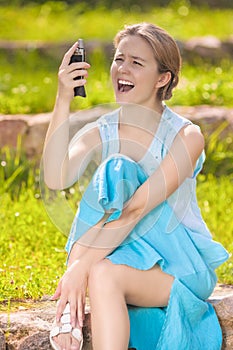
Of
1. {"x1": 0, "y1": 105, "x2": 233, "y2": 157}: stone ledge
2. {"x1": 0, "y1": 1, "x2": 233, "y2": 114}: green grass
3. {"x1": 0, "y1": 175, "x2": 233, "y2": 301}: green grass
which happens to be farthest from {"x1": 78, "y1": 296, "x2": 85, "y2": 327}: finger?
{"x1": 0, "y1": 1, "x2": 233, "y2": 114}: green grass

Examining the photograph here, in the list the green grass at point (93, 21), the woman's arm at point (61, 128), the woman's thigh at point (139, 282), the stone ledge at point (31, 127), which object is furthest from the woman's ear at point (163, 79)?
the green grass at point (93, 21)

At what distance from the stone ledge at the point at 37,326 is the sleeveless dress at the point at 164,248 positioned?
0.16 ft

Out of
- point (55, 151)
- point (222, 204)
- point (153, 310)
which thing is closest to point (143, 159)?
point (55, 151)

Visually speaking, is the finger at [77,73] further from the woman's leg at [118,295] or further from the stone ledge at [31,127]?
the stone ledge at [31,127]

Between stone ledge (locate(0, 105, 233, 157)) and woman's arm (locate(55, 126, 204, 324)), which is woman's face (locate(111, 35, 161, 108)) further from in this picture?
stone ledge (locate(0, 105, 233, 157))

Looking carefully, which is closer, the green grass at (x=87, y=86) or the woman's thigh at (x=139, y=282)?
the woman's thigh at (x=139, y=282)

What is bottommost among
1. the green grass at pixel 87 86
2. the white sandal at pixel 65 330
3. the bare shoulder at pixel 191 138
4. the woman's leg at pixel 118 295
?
the green grass at pixel 87 86

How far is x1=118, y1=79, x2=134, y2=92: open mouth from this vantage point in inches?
119

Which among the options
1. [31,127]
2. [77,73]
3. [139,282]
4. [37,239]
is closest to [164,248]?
[139,282]

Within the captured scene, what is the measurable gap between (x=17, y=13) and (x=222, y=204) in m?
4.05

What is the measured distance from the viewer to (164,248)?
295cm

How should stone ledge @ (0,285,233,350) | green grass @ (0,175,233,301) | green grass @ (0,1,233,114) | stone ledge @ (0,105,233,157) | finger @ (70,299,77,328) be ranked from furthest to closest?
green grass @ (0,1,233,114)
stone ledge @ (0,105,233,157)
green grass @ (0,175,233,301)
stone ledge @ (0,285,233,350)
finger @ (70,299,77,328)

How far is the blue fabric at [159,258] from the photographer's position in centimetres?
288

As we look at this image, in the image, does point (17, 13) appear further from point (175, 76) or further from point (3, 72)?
point (175, 76)
